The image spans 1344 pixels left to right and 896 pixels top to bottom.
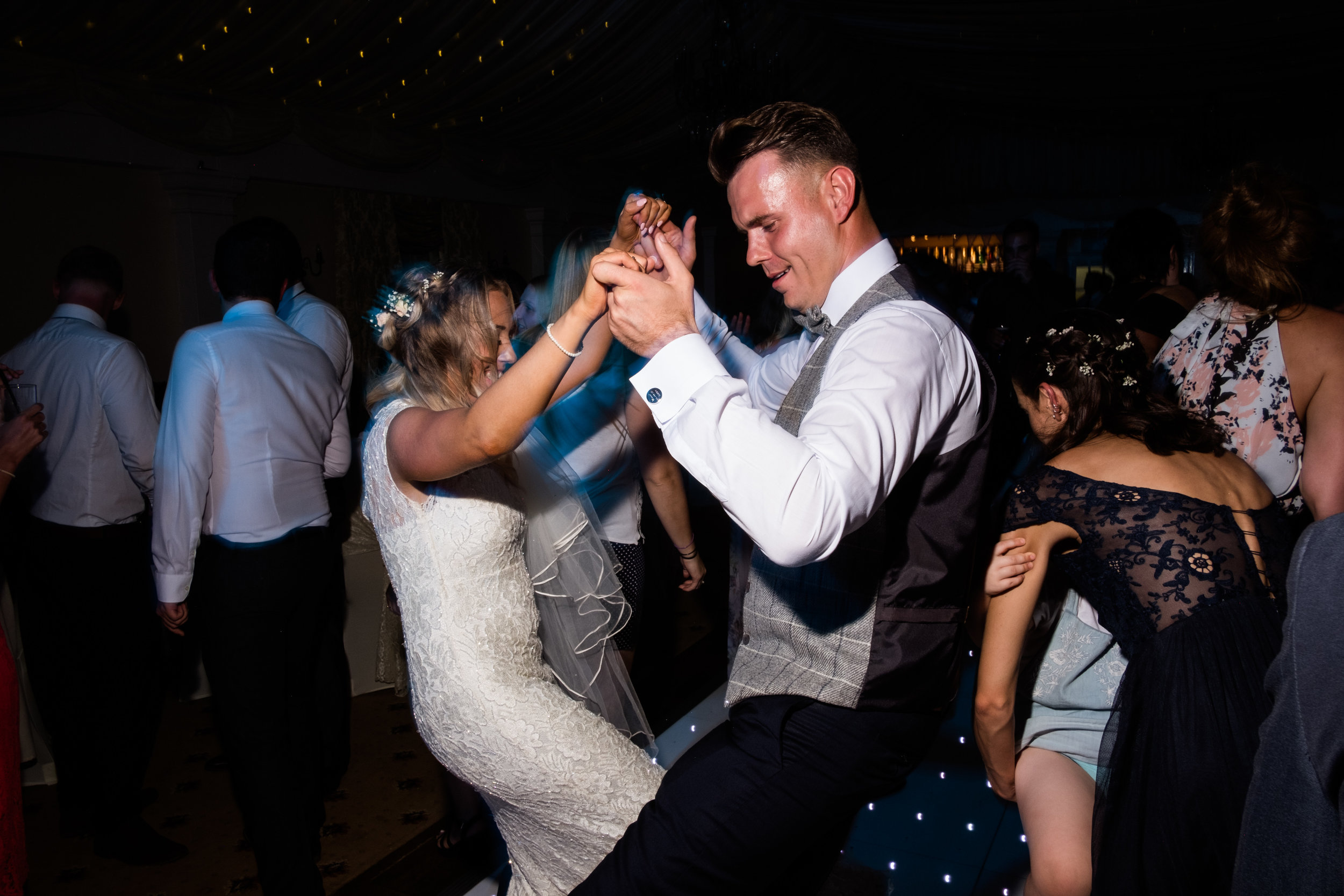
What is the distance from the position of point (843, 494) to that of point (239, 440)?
6.08 ft

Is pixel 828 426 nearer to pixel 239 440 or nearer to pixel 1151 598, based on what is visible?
pixel 1151 598

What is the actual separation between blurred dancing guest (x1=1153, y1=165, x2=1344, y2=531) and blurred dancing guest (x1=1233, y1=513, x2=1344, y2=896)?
61.3 inches

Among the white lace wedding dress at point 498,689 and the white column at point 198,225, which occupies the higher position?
the white column at point 198,225

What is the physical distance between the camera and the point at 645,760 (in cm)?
163

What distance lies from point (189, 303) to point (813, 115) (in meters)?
5.38

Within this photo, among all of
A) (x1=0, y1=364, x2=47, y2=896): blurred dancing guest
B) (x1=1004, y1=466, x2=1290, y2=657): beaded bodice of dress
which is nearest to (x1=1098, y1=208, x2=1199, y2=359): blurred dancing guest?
(x1=1004, y1=466, x2=1290, y2=657): beaded bodice of dress

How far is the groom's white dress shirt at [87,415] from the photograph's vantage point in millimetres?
2594

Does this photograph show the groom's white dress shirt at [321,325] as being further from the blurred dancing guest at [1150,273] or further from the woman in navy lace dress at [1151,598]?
the blurred dancing guest at [1150,273]

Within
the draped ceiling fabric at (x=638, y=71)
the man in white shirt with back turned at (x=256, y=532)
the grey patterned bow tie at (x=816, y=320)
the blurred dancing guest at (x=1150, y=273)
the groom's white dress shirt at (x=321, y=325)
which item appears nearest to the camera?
the grey patterned bow tie at (x=816, y=320)

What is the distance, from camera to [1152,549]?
4.95 feet

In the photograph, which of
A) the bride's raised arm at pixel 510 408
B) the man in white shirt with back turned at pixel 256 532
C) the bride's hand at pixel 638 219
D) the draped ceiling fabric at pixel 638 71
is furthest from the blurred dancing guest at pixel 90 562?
the draped ceiling fabric at pixel 638 71

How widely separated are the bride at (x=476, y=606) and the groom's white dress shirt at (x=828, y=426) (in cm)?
43

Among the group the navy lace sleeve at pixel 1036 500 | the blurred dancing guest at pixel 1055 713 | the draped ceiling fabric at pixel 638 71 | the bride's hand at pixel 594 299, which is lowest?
the blurred dancing guest at pixel 1055 713

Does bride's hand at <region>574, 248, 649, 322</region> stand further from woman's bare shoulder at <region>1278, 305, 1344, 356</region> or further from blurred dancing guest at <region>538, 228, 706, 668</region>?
woman's bare shoulder at <region>1278, 305, 1344, 356</region>
